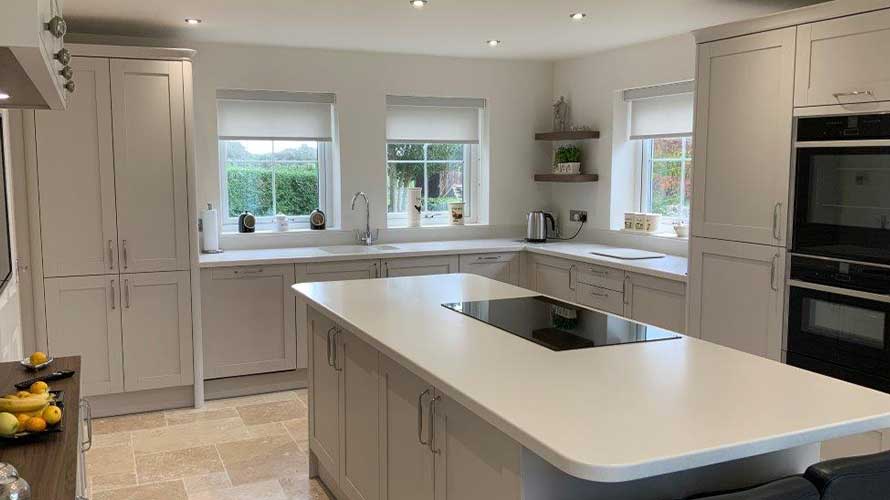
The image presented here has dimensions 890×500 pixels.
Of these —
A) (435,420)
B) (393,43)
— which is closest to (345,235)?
(393,43)

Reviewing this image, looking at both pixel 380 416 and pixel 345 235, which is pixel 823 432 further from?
pixel 345 235

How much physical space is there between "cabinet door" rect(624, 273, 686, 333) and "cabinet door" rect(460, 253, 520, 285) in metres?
1.18

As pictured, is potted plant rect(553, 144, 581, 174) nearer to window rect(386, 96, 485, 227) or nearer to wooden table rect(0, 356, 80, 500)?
window rect(386, 96, 485, 227)

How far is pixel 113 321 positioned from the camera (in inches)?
175

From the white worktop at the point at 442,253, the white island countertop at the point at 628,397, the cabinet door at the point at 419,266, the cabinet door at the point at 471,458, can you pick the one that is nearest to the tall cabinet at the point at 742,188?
the white worktop at the point at 442,253

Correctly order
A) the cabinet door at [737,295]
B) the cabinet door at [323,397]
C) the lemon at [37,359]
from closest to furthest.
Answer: the lemon at [37,359], the cabinet door at [323,397], the cabinet door at [737,295]

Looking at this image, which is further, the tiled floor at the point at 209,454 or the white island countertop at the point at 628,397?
the tiled floor at the point at 209,454

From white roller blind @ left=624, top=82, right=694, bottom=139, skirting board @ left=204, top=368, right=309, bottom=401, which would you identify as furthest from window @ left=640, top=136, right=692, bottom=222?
skirting board @ left=204, top=368, right=309, bottom=401

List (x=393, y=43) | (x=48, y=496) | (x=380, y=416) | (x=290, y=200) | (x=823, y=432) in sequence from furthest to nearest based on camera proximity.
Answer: (x=290, y=200)
(x=393, y=43)
(x=380, y=416)
(x=823, y=432)
(x=48, y=496)

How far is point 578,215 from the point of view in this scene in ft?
19.8

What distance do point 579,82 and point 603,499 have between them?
465 cm

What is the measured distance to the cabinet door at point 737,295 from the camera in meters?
3.62

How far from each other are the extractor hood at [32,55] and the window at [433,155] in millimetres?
3762

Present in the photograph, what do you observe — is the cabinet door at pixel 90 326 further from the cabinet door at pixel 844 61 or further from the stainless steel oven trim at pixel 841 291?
the cabinet door at pixel 844 61
